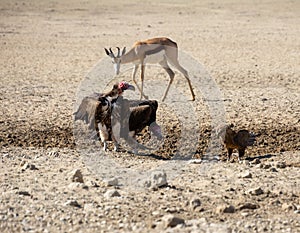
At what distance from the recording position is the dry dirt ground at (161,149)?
6551mm

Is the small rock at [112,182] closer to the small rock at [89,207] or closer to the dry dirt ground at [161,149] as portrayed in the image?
the dry dirt ground at [161,149]

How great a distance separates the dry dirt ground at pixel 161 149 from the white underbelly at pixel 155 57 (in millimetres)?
825

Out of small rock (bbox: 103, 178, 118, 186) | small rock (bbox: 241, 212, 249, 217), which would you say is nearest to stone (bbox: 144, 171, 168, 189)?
small rock (bbox: 103, 178, 118, 186)

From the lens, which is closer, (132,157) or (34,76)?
(132,157)

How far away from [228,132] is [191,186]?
1492 mm

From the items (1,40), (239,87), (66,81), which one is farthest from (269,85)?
(1,40)

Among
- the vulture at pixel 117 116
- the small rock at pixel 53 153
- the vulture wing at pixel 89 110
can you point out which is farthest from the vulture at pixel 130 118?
the small rock at pixel 53 153

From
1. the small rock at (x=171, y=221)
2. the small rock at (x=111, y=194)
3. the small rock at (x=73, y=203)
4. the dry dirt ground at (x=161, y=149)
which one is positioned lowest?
the dry dirt ground at (x=161, y=149)

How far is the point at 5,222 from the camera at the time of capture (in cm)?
644

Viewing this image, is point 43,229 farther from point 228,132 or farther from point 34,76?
point 34,76

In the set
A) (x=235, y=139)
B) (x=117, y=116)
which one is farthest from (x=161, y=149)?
(x=235, y=139)

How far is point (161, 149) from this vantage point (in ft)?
31.4

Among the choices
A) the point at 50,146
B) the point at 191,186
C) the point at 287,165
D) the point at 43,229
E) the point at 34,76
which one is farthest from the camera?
the point at 34,76

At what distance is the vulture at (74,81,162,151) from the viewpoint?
9.27 m
